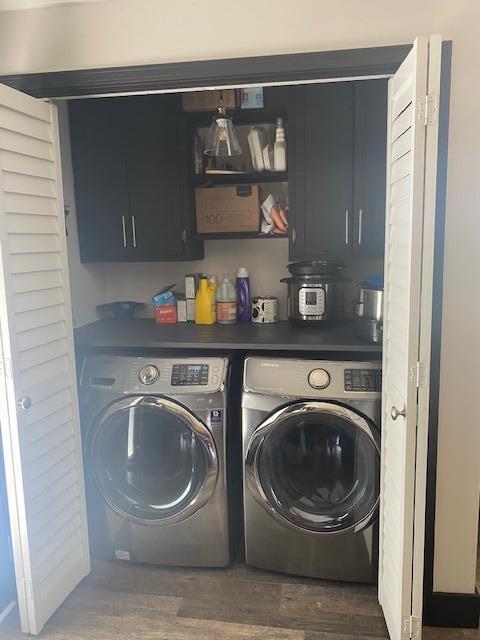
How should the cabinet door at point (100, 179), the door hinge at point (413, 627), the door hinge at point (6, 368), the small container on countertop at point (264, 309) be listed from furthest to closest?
the small container on countertop at point (264, 309) → the cabinet door at point (100, 179) → the door hinge at point (6, 368) → the door hinge at point (413, 627)

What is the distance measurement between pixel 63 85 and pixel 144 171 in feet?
2.47

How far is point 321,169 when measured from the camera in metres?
2.47

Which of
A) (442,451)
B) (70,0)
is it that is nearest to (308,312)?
(442,451)

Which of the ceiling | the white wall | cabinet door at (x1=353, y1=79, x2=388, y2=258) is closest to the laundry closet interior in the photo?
cabinet door at (x1=353, y1=79, x2=388, y2=258)

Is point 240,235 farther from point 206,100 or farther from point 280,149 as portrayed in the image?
point 206,100

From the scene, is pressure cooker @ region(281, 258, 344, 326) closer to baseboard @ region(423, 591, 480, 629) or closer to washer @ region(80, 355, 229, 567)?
washer @ region(80, 355, 229, 567)

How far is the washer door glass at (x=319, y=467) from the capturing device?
2.19 meters

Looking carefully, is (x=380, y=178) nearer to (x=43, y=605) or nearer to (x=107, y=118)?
(x=107, y=118)

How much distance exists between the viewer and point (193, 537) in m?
2.38

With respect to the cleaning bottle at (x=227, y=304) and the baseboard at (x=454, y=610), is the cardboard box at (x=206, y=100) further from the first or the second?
the baseboard at (x=454, y=610)

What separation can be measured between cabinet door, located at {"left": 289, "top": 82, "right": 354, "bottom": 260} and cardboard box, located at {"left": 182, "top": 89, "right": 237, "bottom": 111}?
315 mm

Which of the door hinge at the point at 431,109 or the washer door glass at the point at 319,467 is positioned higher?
the door hinge at the point at 431,109

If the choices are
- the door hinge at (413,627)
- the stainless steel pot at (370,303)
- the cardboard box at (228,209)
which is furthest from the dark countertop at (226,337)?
the door hinge at (413,627)

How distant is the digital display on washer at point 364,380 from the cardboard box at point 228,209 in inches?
37.9
